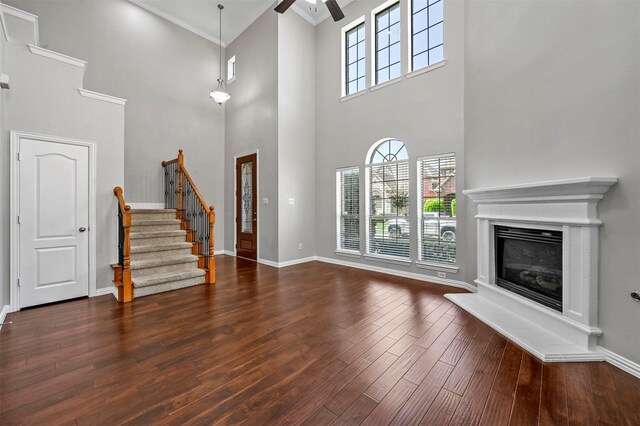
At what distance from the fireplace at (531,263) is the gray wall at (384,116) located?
29.9 inches

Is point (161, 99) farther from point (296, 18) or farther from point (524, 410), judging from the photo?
point (524, 410)

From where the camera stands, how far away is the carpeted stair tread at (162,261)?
3.91m

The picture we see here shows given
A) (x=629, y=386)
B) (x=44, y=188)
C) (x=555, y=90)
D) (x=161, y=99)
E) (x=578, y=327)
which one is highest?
(x=161, y=99)

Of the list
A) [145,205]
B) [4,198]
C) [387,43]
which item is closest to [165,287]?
[4,198]

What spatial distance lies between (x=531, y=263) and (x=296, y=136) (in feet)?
15.8

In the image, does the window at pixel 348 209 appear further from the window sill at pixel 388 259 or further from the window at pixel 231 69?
the window at pixel 231 69

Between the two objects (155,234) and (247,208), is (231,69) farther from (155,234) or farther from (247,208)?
(155,234)

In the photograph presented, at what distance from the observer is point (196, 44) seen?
6.88 m

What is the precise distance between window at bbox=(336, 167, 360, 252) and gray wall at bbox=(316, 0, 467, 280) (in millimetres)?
146

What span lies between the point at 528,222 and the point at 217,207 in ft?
21.8

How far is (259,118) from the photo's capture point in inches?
244

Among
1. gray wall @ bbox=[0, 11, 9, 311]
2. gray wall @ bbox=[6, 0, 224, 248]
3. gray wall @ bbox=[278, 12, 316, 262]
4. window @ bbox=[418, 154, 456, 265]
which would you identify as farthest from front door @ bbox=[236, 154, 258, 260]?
gray wall @ bbox=[0, 11, 9, 311]

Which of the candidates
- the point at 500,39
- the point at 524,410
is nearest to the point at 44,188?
the point at 524,410

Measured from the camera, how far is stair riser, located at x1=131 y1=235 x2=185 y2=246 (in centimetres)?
428
